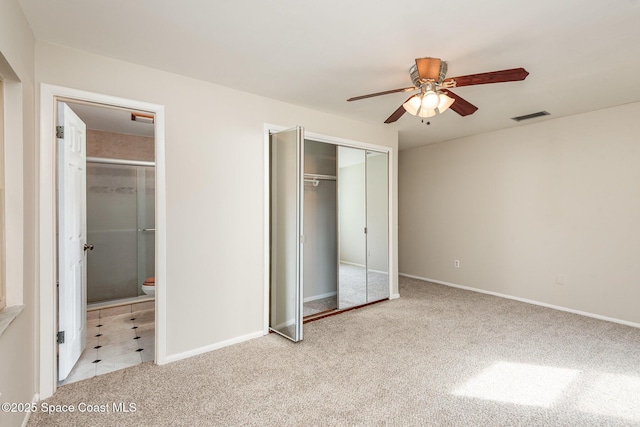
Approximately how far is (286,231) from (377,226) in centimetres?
162

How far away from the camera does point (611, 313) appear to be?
3.50 m

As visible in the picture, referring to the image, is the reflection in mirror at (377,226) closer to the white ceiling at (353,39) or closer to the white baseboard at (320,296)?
the white baseboard at (320,296)

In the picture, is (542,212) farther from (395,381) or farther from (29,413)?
(29,413)

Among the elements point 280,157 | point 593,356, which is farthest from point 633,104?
point 280,157

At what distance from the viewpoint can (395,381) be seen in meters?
2.27

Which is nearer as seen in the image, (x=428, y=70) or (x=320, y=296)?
(x=428, y=70)

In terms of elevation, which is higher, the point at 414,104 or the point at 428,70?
the point at 428,70

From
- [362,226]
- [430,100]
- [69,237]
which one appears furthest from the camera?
[362,226]

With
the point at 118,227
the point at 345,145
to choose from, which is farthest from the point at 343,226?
the point at 118,227

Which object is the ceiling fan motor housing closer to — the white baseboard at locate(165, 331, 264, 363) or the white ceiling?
the white ceiling

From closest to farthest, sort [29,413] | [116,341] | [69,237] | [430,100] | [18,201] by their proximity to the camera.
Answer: [18,201] → [29,413] → [430,100] → [69,237] → [116,341]

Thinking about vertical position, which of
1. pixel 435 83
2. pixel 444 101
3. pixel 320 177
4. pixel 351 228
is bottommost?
pixel 351 228

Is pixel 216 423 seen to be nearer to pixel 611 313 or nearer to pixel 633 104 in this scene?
pixel 611 313

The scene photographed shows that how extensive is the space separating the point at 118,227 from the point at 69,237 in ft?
6.95
